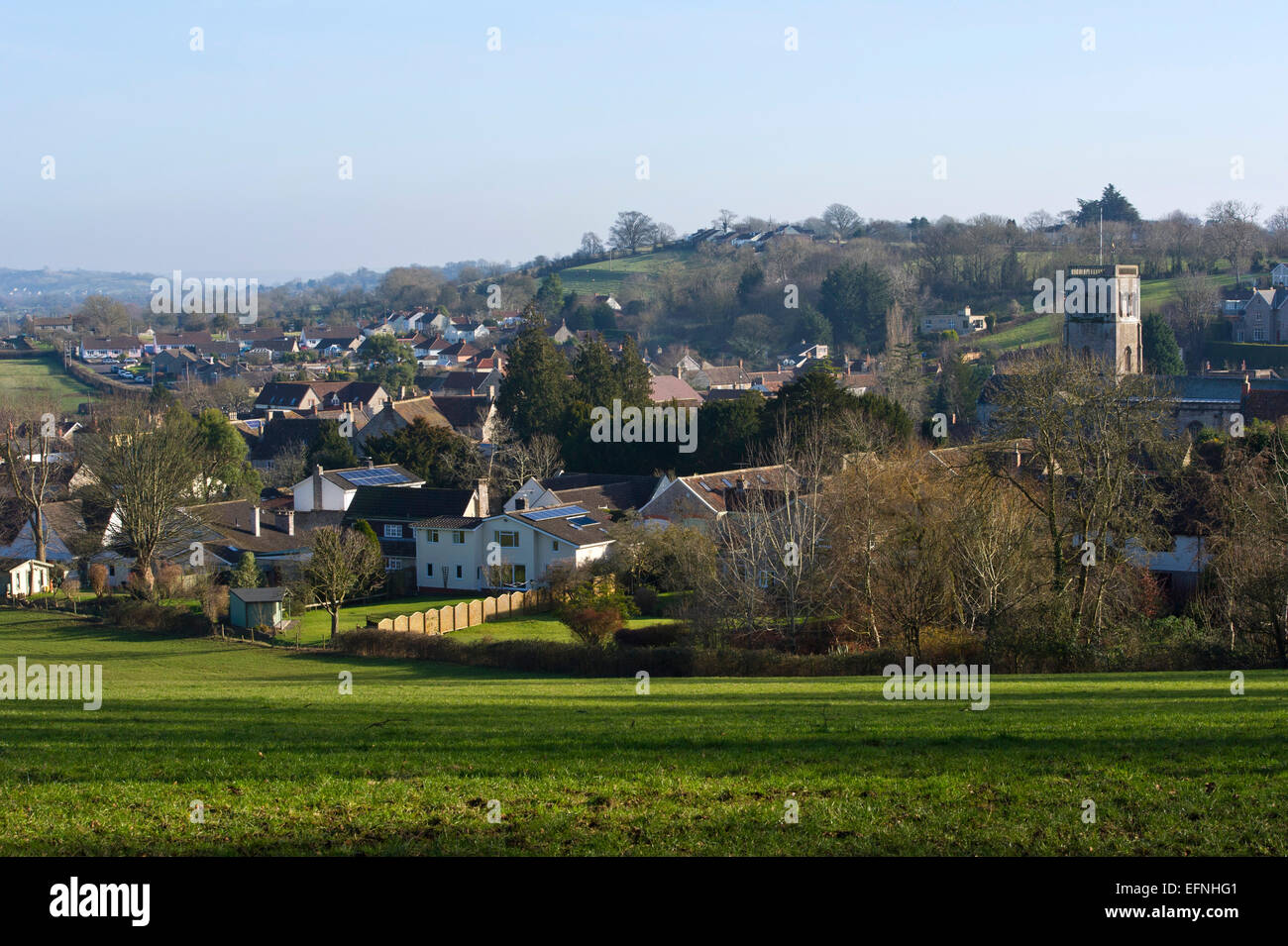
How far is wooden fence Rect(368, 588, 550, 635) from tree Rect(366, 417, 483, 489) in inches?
800

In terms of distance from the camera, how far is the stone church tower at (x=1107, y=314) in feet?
251

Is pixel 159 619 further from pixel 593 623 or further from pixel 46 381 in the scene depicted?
pixel 46 381

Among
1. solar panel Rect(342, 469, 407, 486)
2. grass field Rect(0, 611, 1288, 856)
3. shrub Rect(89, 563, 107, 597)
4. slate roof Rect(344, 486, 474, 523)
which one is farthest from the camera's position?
solar panel Rect(342, 469, 407, 486)

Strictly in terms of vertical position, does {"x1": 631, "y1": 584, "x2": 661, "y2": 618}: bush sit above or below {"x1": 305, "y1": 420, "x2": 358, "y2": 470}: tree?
below

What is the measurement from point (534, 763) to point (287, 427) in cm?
7248

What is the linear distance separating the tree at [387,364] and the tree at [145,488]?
2336 inches

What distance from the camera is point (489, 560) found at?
48750 millimetres

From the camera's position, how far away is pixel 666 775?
12070mm

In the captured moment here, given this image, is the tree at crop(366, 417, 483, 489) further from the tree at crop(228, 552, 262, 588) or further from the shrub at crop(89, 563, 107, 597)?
the tree at crop(228, 552, 262, 588)

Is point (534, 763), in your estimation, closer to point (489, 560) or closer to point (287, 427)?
point (489, 560)

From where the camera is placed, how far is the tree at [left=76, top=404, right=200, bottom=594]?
157 ft

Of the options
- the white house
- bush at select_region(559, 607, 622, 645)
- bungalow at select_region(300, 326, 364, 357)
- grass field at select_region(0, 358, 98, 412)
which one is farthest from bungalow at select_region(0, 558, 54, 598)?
bungalow at select_region(300, 326, 364, 357)
